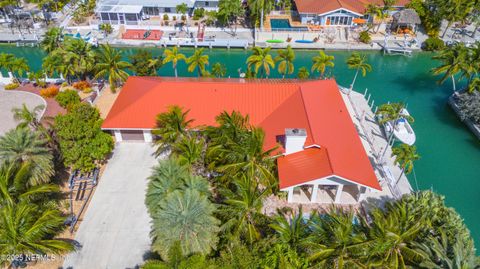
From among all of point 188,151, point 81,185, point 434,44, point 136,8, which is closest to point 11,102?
point 81,185

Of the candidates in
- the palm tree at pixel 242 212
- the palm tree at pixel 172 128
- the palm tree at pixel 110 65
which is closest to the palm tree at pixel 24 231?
the palm tree at pixel 242 212

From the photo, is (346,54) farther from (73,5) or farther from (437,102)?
(73,5)

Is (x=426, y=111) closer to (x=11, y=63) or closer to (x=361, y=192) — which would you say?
(x=361, y=192)

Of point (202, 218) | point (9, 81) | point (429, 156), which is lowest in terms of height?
point (429, 156)

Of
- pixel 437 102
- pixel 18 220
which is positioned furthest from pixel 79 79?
pixel 437 102

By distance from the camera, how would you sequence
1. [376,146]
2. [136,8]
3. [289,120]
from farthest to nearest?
[136,8], [376,146], [289,120]

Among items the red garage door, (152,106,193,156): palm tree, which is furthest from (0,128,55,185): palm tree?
the red garage door

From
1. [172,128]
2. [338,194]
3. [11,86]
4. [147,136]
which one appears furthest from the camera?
[11,86]
